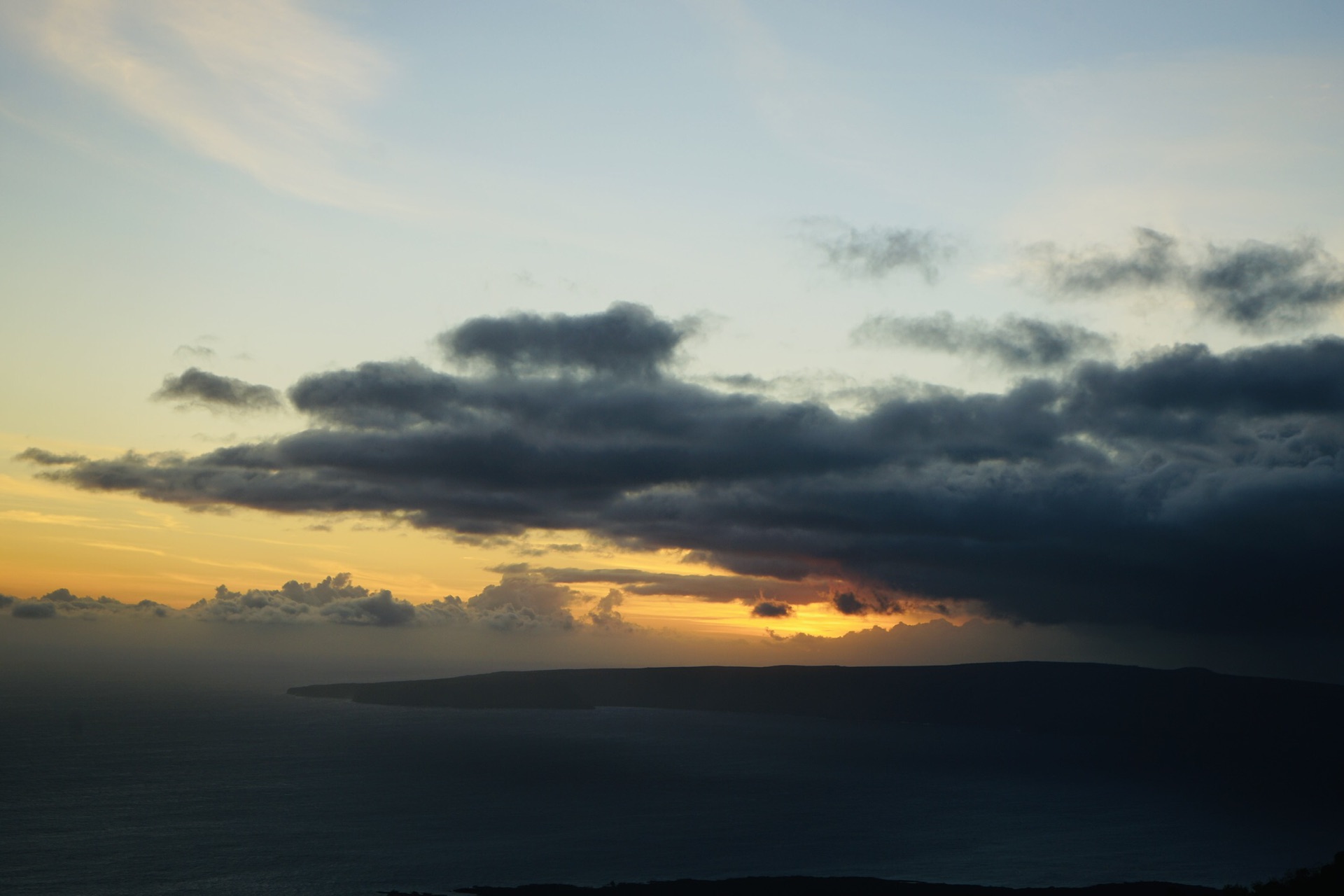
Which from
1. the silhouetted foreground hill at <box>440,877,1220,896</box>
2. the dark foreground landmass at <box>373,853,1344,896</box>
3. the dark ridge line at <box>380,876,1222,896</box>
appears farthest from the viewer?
the silhouetted foreground hill at <box>440,877,1220,896</box>

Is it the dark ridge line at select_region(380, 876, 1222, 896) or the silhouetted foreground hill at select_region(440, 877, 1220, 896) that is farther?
the silhouetted foreground hill at select_region(440, 877, 1220, 896)

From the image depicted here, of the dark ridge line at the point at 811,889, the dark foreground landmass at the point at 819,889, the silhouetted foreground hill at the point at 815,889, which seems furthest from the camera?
the silhouetted foreground hill at the point at 815,889

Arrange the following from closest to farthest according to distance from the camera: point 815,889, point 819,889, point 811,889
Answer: point 811,889, point 815,889, point 819,889

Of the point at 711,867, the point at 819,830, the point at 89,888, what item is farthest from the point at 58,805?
the point at 819,830

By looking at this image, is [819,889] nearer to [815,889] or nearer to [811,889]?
[815,889]

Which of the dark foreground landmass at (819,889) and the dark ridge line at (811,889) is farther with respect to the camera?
the dark foreground landmass at (819,889)

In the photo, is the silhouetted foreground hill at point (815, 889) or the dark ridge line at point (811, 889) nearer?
the dark ridge line at point (811, 889)

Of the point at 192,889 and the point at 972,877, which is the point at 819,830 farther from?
the point at 192,889

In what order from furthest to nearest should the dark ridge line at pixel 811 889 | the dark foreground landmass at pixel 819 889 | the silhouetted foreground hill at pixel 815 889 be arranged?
the silhouetted foreground hill at pixel 815 889
the dark foreground landmass at pixel 819 889
the dark ridge line at pixel 811 889

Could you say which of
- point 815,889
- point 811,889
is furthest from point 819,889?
point 811,889

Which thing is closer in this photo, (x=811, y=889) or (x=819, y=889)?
(x=811, y=889)

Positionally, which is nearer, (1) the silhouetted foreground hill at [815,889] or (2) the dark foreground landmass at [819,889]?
(2) the dark foreground landmass at [819,889]
